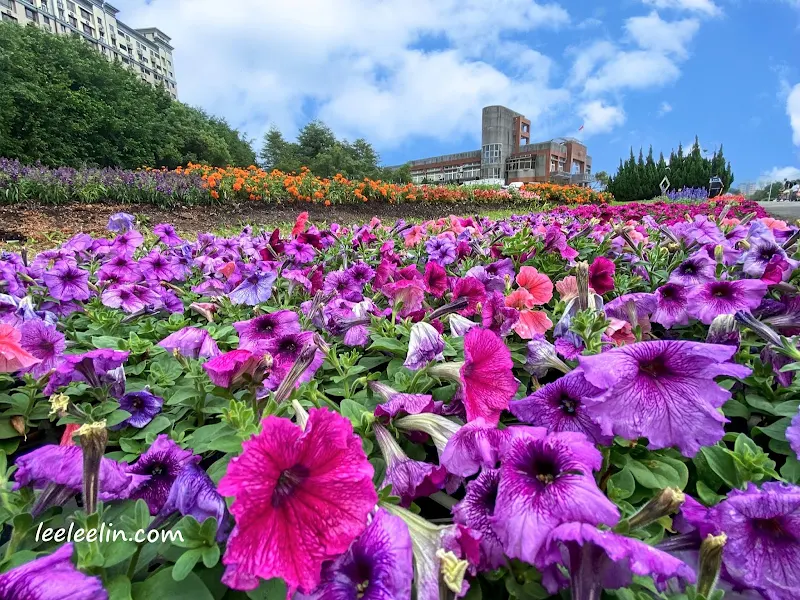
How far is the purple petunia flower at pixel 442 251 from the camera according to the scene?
1.99 meters

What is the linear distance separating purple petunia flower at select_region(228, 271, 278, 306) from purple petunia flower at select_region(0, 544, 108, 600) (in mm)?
1074

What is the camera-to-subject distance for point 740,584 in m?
0.58

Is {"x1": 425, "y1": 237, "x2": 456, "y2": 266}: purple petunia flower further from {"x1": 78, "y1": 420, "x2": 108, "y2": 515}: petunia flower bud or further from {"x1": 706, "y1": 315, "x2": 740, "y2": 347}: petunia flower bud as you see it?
{"x1": 78, "y1": 420, "x2": 108, "y2": 515}: petunia flower bud

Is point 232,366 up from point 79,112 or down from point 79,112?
down

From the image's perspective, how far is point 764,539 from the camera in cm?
57

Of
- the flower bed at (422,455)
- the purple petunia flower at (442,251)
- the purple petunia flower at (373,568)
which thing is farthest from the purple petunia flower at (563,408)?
the purple petunia flower at (442,251)

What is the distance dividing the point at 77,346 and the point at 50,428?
1.22 feet

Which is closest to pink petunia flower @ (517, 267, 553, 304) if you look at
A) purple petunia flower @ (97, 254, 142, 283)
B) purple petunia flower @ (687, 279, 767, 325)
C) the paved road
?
purple petunia flower @ (687, 279, 767, 325)

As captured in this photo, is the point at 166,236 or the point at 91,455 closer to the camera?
the point at 91,455

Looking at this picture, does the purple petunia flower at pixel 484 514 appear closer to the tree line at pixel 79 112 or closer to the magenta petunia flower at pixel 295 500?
the magenta petunia flower at pixel 295 500

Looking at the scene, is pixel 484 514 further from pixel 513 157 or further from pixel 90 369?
pixel 513 157

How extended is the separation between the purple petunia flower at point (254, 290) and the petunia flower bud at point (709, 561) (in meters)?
1.32

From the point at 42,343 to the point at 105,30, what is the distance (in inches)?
2830

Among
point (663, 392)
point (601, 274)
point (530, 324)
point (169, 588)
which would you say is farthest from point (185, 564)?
point (601, 274)
